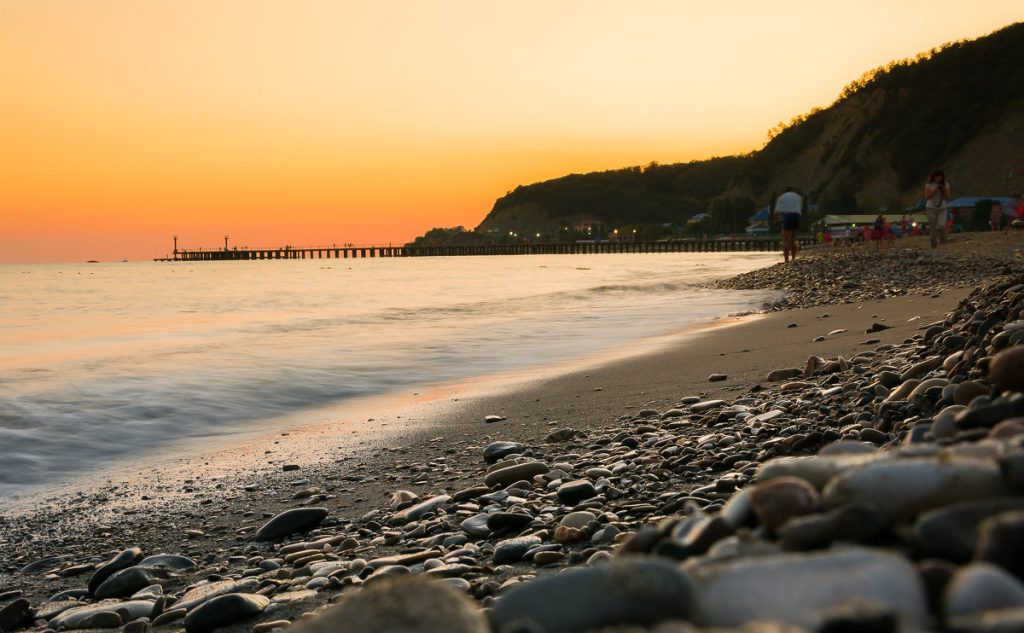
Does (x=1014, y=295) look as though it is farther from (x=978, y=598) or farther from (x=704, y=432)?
(x=978, y=598)

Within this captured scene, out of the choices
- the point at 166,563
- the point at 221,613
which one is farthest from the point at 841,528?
the point at 166,563

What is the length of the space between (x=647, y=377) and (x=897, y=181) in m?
104

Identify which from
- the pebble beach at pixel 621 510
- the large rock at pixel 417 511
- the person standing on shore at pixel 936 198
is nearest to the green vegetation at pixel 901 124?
the person standing on shore at pixel 936 198

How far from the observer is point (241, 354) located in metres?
12.3

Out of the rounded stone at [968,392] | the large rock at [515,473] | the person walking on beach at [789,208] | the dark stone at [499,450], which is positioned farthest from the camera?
the person walking on beach at [789,208]

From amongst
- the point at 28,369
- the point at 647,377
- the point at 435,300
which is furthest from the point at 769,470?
the point at 435,300

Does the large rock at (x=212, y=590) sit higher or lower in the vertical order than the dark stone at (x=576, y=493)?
lower

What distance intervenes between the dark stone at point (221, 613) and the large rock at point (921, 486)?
7.41 feet

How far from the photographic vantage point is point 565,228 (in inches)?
7421

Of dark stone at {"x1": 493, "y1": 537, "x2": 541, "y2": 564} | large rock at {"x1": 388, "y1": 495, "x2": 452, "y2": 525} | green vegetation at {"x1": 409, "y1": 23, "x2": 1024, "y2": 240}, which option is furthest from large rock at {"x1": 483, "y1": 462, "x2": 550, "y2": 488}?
green vegetation at {"x1": 409, "y1": 23, "x2": 1024, "y2": 240}

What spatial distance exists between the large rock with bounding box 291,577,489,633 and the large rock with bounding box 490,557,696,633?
9 cm

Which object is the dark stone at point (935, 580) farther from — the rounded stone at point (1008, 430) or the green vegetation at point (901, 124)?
the green vegetation at point (901, 124)

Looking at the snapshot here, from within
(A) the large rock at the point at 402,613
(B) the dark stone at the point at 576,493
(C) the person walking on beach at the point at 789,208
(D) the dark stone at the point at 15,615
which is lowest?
(D) the dark stone at the point at 15,615

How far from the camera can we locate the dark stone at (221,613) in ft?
9.98
